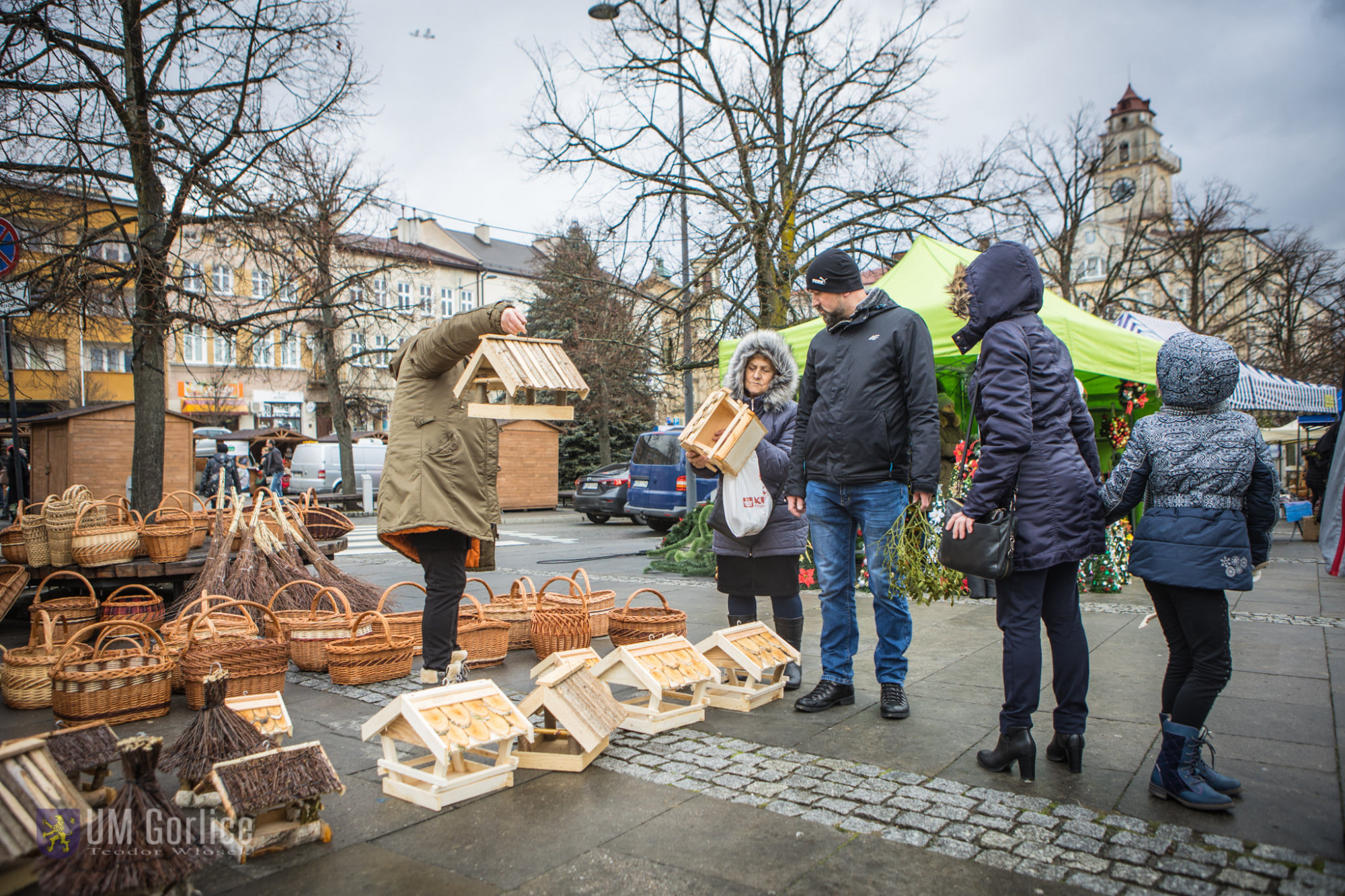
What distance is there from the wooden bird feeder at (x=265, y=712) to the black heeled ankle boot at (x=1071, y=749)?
301cm

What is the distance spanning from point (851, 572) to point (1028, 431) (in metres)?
1.26

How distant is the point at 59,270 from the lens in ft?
29.7

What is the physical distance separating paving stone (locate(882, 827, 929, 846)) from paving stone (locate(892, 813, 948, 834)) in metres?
0.03

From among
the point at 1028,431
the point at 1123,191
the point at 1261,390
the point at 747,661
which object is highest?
the point at 1123,191

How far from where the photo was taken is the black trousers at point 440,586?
4430 millimetres

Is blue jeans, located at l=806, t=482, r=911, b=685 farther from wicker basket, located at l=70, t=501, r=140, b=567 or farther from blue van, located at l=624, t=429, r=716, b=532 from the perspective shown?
blue van, located at l=624, t=429, r=716, b=532

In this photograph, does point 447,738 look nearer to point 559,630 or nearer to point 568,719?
point 568,719

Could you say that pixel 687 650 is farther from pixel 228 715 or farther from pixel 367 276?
pixel 367 276

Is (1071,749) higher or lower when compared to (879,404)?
lower

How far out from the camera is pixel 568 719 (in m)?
3.41

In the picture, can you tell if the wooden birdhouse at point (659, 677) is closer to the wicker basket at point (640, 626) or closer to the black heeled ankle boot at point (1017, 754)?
the wicker basket at point (640, 626)

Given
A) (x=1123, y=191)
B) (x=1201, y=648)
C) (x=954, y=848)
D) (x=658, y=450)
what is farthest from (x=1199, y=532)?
(x=1123, y=191)

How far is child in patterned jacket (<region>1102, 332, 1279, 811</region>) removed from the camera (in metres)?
2.93

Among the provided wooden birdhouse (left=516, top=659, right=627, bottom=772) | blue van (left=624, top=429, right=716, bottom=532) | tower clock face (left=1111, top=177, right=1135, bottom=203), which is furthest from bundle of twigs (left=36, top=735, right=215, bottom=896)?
tower clock face (left=1111, top=177, right=1135, bottom=203)
